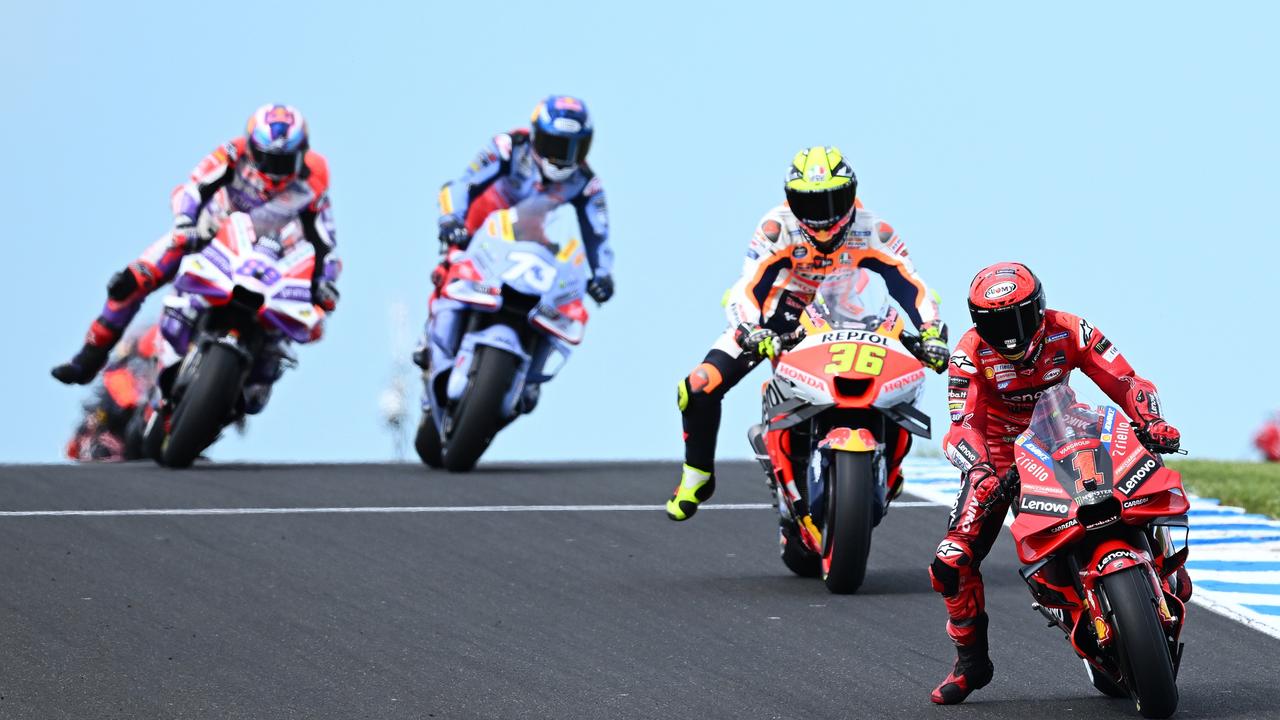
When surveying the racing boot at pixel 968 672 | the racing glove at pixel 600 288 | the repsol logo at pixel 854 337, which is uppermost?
the repsol logo at pixel 854 337

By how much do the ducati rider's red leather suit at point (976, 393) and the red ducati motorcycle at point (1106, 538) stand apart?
0.59ft

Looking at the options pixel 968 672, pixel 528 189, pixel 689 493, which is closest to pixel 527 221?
pixel 528 189

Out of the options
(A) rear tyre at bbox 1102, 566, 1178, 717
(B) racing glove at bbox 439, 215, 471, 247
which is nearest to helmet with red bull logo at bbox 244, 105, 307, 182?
(B) racing glove at bbox 439, 215, 471, 247

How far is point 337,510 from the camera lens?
43.9 ft

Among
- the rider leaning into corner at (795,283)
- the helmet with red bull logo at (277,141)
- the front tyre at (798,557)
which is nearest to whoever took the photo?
the rider leaning into corner at (795,283)

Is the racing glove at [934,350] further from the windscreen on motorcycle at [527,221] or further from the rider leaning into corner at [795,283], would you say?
the windscreen on motorcycle at [527,221]

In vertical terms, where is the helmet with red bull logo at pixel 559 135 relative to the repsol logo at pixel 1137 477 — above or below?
below

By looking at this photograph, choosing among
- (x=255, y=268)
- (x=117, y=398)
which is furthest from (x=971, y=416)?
(x=117, y=398)

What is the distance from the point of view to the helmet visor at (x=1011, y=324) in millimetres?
7605

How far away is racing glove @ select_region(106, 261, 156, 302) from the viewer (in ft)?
55.0

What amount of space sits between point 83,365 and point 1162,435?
1137 centimetres

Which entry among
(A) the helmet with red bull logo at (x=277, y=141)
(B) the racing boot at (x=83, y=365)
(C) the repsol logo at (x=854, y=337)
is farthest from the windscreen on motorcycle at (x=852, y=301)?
(B) the racing boot at (x=83, y=365)

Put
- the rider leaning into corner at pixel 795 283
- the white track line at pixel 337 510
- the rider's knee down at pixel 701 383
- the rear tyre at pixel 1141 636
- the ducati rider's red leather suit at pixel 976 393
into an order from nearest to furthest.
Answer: the rear tyre at pixel 1141 636 < the ducati rider's red leather suit at pixel 976 393 < the rider leaning into corner at pixel 795 283 < the rider's knee down at pixel 701 383 < the white track line at pixel 337 510

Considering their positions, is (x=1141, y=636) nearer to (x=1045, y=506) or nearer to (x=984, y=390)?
(x=1045, y=506)
